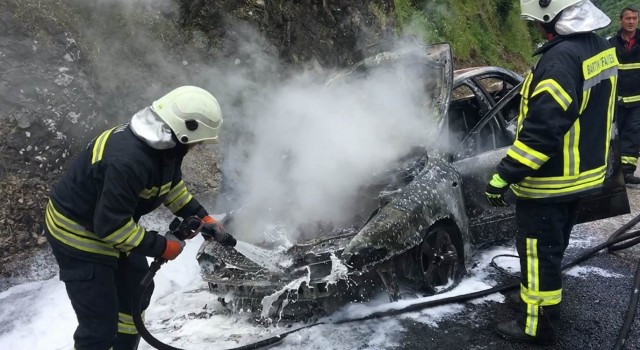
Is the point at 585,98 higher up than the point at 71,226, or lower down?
higher up

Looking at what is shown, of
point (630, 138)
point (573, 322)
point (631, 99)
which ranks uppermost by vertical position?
point (631, 99)

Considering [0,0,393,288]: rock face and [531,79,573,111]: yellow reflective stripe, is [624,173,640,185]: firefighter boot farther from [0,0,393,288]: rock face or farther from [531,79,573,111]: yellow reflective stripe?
[531,79,573,111]: yellow reflective stripe

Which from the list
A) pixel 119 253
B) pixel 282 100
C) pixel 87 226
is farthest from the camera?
pixel 282 100

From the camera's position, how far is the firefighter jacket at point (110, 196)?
2.77 m

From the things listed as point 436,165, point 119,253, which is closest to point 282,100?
point 436,165

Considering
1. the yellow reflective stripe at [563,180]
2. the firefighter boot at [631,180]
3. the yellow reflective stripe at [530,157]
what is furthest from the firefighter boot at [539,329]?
the firefighter boot at [631,180]

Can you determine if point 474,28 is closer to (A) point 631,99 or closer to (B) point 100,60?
(A) point 631,99

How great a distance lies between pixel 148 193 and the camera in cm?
308

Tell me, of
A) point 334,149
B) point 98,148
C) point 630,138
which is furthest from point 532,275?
point 630,138

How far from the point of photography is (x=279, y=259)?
3857mm

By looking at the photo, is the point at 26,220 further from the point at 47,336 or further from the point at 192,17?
the point at 192,17

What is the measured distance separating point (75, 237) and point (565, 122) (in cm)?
295

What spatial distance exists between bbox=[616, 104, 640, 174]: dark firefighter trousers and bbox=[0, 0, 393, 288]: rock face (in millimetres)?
3533

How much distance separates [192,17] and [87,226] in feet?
15.8
